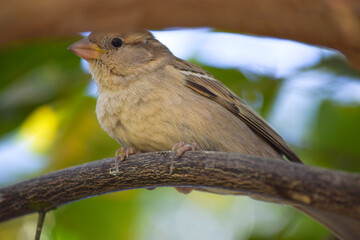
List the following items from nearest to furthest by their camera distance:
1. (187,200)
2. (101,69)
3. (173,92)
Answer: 1. (173,92)
2. (101,69)
3. (187,200)

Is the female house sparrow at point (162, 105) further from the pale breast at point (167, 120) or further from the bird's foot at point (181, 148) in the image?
the bird's foot at point (181, 148)

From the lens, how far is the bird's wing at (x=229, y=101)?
393cm

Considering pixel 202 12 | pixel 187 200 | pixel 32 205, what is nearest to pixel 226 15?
pixel 202 12

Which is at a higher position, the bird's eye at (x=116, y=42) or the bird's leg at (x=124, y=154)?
the bird's eye at (x=116, y=42)

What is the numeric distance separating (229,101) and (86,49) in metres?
1.25

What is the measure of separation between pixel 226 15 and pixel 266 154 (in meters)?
2.05

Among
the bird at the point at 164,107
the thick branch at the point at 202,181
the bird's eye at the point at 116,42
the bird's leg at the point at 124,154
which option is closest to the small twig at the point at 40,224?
the thick branch at the point at 202,181

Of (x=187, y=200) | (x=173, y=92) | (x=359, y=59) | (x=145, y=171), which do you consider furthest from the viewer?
(x=187, y=200)

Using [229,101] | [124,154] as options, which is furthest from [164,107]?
[229,101]

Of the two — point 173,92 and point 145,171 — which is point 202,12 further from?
point 173,92

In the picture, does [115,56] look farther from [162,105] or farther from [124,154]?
[124,154]

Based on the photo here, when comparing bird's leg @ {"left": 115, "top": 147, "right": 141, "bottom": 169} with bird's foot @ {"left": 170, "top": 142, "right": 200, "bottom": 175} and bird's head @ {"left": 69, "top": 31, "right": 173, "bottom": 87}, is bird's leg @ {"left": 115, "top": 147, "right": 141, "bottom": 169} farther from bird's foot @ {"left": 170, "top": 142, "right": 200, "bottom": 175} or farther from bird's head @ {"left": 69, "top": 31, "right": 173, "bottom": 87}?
bird's head @ {"left": 69, "top": 31, "right": 173, "bottom": 87}

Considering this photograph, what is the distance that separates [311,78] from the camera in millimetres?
4793

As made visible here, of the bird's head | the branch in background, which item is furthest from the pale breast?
the branch in background
